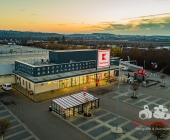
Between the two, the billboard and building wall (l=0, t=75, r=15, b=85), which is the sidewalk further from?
the billboard

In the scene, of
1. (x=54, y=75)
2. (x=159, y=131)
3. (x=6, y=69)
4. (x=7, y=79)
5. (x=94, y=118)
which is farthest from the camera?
(x=7, y=79)

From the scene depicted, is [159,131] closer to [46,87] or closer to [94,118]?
[94,118]

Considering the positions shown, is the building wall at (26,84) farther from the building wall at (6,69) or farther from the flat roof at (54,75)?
the building wall at (6,69)

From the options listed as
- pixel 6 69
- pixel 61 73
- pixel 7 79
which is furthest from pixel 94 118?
pixel 6 69

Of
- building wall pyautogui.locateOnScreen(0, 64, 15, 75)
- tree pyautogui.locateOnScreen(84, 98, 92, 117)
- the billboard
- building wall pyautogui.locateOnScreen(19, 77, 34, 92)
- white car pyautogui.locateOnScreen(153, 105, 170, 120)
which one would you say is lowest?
white car pyautogui.locateOnScreen(153, 105, 170, 120)

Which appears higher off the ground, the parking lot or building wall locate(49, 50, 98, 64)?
building wall locate(49, 50, 98, 64)

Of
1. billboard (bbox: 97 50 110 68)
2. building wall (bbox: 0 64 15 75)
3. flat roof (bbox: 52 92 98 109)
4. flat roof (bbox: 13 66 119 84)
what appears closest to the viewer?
flat roof (bbox: 52 92 98 109)

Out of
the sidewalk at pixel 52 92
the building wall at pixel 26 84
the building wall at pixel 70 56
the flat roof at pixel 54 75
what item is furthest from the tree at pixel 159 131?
the building wall at pixel 70 56

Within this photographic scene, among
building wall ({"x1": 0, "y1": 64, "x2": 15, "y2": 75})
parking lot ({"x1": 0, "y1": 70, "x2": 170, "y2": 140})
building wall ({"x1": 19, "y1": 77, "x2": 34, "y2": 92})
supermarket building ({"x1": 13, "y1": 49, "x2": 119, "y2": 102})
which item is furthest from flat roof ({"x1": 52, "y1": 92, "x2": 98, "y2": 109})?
building wall ({"x1": 0, "y1": 64, "x2": 15, "y2": 75})
